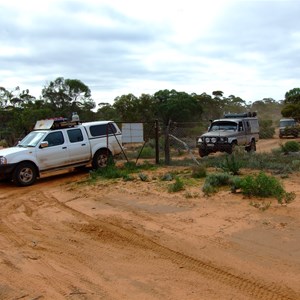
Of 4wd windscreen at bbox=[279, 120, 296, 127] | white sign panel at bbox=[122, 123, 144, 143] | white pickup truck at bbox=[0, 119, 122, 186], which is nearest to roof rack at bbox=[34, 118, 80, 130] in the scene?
white pickup truck at bbox=[0, 119, 122, 186]

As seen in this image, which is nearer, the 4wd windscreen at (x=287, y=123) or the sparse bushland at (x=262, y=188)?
the sparse bushland at (x=262, y=188)

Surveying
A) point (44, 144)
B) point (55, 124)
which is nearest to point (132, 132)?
point (55, 124)

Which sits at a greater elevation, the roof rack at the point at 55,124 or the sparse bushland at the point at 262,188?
the roof rack at the point at 55,124

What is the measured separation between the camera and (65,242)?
20.2 ft

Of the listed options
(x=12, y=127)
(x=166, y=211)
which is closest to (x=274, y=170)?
(x=166, y=211)

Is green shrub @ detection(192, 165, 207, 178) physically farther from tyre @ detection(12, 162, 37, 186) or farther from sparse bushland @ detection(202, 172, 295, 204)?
tyre @ detection(12, 162, 37, 186)

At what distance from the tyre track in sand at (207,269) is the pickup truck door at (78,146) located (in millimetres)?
6304

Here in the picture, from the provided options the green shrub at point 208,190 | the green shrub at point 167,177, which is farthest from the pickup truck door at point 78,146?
the green shrub at point 208,190

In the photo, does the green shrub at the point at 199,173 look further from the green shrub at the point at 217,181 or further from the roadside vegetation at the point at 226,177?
the green shrub at the point at 217,181

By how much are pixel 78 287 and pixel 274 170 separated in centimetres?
828

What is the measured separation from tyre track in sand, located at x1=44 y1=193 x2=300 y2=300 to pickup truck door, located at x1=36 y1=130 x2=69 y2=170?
5.73 metres

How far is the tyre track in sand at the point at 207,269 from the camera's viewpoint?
Result: 13.7 feet

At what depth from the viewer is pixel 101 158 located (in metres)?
13.9

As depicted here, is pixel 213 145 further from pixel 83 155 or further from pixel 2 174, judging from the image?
pixel 2 174
